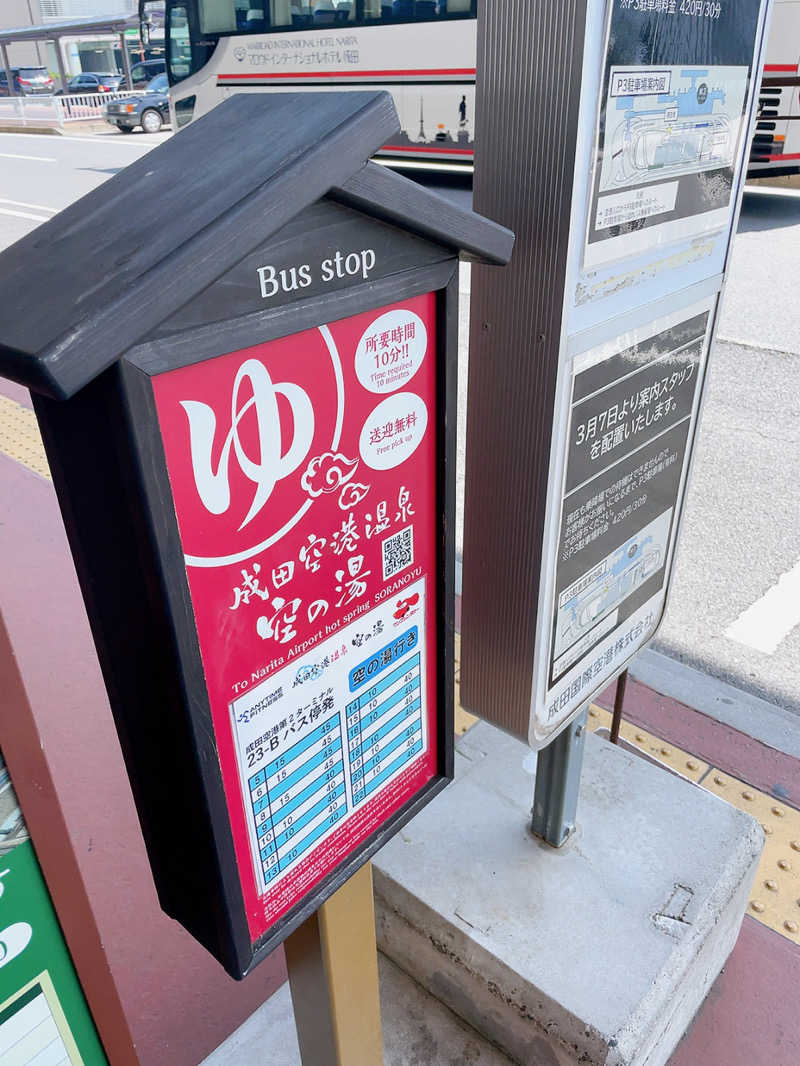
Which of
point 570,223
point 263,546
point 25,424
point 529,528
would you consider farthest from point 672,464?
point 25,424

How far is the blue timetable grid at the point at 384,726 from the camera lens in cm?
110

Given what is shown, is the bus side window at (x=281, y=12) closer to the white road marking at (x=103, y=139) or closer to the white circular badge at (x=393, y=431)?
the white road marking at (x=103, y=139)

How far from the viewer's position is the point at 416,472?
3.48ft

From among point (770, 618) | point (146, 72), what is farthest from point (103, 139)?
point (770, 618)

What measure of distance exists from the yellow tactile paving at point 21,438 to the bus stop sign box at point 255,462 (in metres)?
3.55

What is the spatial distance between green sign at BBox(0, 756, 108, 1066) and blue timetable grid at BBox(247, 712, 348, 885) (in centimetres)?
23

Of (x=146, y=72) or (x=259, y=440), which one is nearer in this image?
(x=259, y=440)

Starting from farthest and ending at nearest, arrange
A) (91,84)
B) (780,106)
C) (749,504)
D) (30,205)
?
(91,84) → (30,205) → (780,106) → (749,504)

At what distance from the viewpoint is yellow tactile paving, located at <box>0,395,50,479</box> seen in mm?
4371

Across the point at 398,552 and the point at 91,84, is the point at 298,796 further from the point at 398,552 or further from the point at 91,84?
the point at 91,84

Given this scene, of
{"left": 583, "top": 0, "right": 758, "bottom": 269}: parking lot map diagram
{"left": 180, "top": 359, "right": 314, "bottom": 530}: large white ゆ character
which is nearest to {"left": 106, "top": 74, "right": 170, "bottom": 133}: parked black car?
{"left": 583, "top": 0, "right": 758, "bottom": 269}: parking lot map diagram

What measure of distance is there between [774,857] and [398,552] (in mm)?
1643

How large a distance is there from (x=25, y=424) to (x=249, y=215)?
4.68 metres

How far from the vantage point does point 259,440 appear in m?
0.83
